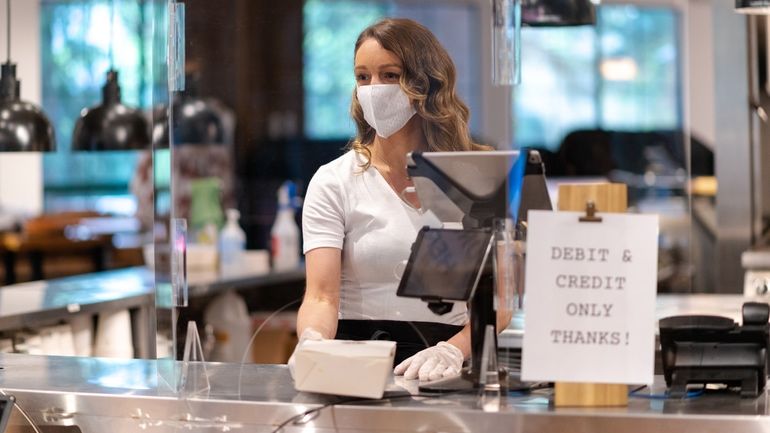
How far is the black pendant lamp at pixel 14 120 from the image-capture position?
3885mm

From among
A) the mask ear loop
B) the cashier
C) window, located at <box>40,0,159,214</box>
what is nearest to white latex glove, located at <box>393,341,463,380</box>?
the cashier

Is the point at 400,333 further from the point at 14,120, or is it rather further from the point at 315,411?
the point at 14,120

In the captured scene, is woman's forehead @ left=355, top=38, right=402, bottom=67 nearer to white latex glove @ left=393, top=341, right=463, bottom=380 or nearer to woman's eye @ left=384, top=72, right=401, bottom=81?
woman's eye @ left=384, top=72, right=401, bottom=81

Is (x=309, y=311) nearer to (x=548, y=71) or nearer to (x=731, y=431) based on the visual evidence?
(x=731, y=431)

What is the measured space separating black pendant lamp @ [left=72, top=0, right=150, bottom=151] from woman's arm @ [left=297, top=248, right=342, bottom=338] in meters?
2.21

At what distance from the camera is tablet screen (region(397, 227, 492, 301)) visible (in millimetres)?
1954

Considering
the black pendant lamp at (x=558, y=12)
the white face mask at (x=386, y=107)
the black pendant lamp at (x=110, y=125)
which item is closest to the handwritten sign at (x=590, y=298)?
the white face mask at (x=386, y=107)

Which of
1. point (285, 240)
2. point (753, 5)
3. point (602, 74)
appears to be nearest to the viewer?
point (753, 5)

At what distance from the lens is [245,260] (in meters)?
6.00

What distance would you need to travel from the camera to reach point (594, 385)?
187 centimetres

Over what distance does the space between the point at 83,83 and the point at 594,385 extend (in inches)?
351

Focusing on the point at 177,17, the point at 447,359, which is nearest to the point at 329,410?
the point at 447,359

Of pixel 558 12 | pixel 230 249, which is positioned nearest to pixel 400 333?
pixel 558 12

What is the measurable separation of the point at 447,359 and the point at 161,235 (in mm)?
563
